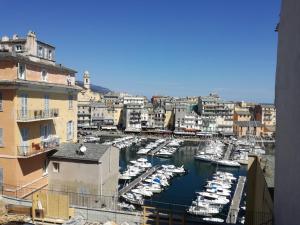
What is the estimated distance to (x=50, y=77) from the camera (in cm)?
2602

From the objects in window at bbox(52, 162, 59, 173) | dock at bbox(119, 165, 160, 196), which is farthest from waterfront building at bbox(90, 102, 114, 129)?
window at bbox(52, 162, 59, 173)

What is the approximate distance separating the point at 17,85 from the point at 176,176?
48.7 m

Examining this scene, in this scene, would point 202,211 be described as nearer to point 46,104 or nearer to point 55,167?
point 55,167

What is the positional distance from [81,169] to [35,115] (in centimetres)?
493

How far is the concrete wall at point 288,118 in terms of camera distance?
8758 millimetres

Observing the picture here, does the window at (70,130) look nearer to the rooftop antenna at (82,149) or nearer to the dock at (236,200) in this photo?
the rooftop antenna at (82,149)

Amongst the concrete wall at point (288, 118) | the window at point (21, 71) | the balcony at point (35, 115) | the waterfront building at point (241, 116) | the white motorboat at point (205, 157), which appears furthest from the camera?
the waterfront building at point (241, 116)

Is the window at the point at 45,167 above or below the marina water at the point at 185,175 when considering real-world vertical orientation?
above

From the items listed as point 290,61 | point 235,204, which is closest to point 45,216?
point 290,61

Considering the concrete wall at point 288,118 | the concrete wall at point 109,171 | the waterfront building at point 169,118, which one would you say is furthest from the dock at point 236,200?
the waterfront building at point 169,118

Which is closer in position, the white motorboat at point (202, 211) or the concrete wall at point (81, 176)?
the concrete wall at point (81, 176)

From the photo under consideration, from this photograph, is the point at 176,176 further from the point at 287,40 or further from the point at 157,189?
the point at 287,40

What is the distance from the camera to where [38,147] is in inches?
942

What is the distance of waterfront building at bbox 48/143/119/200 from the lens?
2431cm
